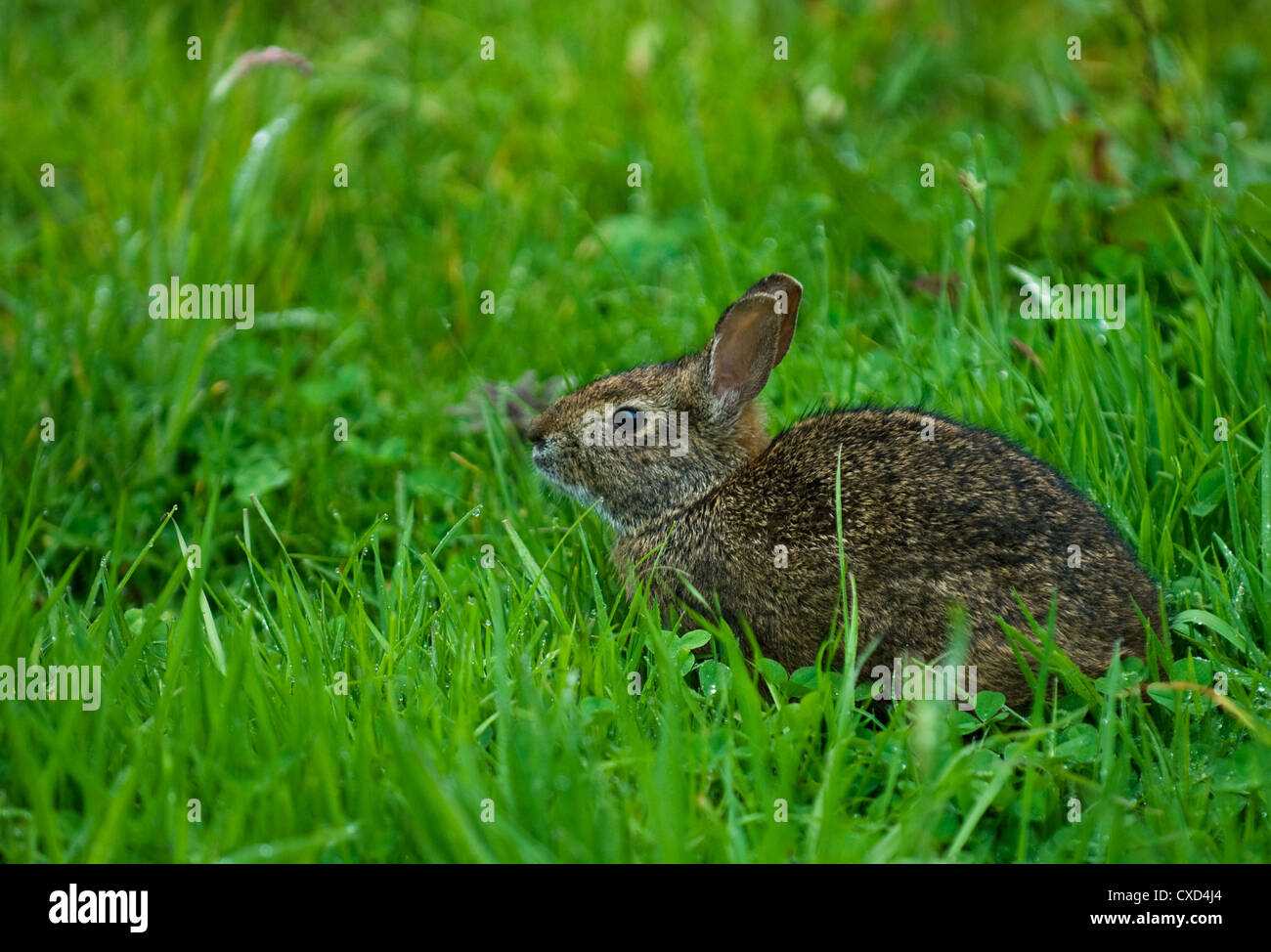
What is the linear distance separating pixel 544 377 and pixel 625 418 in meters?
1.15

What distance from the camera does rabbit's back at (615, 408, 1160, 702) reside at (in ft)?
12.8

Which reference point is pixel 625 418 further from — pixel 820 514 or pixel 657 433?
pixel 820 514

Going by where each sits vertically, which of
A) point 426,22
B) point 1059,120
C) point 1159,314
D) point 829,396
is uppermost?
point 426,22

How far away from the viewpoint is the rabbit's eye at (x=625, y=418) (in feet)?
16.0

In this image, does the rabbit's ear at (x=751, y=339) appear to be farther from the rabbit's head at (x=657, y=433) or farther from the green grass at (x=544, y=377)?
the green grass at (x=544, y=377)

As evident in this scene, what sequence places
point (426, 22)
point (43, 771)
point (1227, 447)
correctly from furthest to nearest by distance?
point (426, 22) < point (1227, 447) < point (43, 771)

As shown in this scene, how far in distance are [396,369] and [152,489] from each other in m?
1.27

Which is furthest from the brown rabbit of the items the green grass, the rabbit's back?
the green grass

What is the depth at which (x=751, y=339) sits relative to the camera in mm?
4672

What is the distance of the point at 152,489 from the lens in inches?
212

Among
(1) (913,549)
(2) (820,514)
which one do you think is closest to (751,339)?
(2) (820,514)
